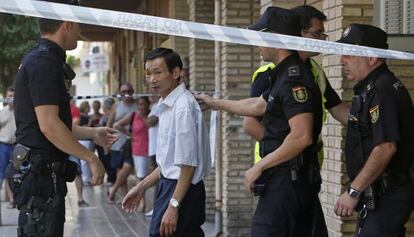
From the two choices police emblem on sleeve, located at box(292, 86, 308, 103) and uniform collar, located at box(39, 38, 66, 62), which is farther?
uniform collar, located at box(39, 38, 66, 62)

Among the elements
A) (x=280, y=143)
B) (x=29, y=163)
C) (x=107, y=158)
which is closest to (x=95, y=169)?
(x=29, y=163)

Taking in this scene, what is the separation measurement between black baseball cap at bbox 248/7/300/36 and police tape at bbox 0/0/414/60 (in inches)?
7.0

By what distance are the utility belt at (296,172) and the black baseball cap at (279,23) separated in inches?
28.3

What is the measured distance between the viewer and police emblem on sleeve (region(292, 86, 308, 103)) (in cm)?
366

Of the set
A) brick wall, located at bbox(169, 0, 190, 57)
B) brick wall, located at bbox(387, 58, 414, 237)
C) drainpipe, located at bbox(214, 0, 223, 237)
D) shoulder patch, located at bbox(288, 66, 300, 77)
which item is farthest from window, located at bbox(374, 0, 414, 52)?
brick wall, located at bbox(169, 0, 190, 57)

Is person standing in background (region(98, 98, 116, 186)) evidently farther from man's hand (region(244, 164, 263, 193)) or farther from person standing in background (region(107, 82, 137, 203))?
man's hand (region(244, 164, 263, 193))

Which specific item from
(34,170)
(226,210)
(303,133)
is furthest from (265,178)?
(226,210)

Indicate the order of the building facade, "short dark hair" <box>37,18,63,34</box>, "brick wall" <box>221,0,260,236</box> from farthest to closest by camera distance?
"brick wall" <box>221,0,260,236</box> < the building facade < "short dark hair" <box>37,18,63,34</box>

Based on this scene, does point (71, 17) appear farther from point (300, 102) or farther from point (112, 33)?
point (112, 33)

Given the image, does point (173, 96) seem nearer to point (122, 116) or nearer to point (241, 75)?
point (241, 75)

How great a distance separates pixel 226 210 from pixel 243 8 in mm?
2568

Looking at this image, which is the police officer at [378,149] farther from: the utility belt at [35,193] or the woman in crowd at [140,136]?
the woman in crowd at [140,136]

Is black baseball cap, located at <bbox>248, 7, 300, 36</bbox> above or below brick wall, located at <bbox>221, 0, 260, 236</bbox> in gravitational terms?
above

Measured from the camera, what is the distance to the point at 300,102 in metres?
3.66
